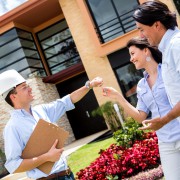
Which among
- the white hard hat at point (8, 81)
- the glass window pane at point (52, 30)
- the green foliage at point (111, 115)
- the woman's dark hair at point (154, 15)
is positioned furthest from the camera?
the glass window pane at point (52, 30)

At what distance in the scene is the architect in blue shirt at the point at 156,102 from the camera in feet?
9.28

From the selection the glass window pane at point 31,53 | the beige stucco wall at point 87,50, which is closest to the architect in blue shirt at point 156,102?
the beige stucco wall at point 87,50

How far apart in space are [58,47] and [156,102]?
1525cm

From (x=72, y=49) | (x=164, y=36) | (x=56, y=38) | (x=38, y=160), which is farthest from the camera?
(x=56, y=38)

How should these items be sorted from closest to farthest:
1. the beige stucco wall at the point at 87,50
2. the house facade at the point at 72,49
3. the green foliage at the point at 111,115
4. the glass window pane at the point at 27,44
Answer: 1. the green foliage at the point at 111,115
2. the house facade at the point at 72,49
3. the beige stucco wall at the point at 87,50
4. the glass window pane at the point at 27,44

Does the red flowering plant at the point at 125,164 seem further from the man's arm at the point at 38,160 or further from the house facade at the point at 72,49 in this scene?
the house facade at the point at 72,49

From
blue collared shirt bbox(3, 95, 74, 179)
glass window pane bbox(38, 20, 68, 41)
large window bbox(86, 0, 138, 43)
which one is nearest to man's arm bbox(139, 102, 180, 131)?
blue collared shirt bbox(3, 95, 74, 179)

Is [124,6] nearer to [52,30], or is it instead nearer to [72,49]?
[72,49]

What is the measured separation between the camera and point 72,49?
17422 mm

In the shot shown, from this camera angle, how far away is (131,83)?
14.8 meters

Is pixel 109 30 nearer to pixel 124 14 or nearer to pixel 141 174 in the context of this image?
pixel 124 14

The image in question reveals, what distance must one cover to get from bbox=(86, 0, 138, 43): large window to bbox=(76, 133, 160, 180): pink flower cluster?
9.63 meters

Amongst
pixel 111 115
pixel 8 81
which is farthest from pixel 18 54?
pixel 8 81

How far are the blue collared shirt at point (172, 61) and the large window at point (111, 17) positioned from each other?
12.9 m
